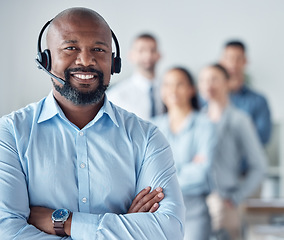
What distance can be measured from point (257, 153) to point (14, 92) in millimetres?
2308

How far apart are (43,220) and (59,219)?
48mm

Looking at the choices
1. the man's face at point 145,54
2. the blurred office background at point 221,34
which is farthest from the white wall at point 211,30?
the man's face at point 145,54

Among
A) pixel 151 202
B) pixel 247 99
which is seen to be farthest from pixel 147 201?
pixel 247 99

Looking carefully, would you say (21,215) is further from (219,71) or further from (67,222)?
(219,71)

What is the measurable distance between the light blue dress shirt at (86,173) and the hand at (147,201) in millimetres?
18

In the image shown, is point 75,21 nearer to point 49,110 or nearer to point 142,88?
point 49,110

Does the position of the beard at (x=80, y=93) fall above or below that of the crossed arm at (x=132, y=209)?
above

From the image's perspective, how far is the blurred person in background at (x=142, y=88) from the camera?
11.8 feet

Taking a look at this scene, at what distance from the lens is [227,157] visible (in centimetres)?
369

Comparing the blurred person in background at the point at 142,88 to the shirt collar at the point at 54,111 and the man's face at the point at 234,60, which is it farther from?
the shirt collar at the point at 54,111

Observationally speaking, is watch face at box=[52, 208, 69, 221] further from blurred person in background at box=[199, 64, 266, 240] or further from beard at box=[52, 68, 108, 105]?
blurred person in background at box=[199, 64, 266, 240]

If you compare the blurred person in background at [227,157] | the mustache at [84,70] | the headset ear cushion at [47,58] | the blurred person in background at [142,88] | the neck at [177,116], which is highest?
the headset ear cushion at [47,58]

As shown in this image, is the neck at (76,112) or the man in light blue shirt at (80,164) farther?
the neck at (76,112)

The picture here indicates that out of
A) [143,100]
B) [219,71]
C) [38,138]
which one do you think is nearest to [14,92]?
[143,100]
